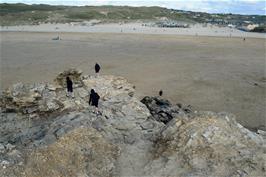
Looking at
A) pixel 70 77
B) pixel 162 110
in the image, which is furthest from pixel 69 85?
pixel 162 110

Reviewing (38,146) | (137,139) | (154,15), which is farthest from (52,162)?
(154,15)

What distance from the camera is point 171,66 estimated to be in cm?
3878

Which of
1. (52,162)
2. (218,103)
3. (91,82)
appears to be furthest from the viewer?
(218,103)

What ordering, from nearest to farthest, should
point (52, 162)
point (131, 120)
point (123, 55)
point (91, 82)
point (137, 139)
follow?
point (52, 162)
point (137, 139)
point (131, 120)
point (91, 82)
point (123, 55)

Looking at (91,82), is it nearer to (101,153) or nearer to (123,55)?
(101,153)

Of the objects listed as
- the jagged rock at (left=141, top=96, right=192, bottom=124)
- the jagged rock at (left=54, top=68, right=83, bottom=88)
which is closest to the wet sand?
the jagged rock at (left=141, top=96, right=192, bottom=124)

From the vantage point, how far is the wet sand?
87.8ft

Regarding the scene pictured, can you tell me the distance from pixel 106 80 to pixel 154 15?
116055mm

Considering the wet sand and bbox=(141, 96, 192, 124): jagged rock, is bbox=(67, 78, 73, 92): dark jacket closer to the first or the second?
bbox=(141, 96, 192, 124): jagged rock

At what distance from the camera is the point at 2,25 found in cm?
9156

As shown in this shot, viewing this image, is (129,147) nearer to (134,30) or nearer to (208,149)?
(208,149)

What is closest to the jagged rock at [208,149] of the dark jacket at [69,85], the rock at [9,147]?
the rock at [9,147]

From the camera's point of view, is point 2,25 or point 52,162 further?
point 2,25

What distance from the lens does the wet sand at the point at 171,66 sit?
26766 millimetres
